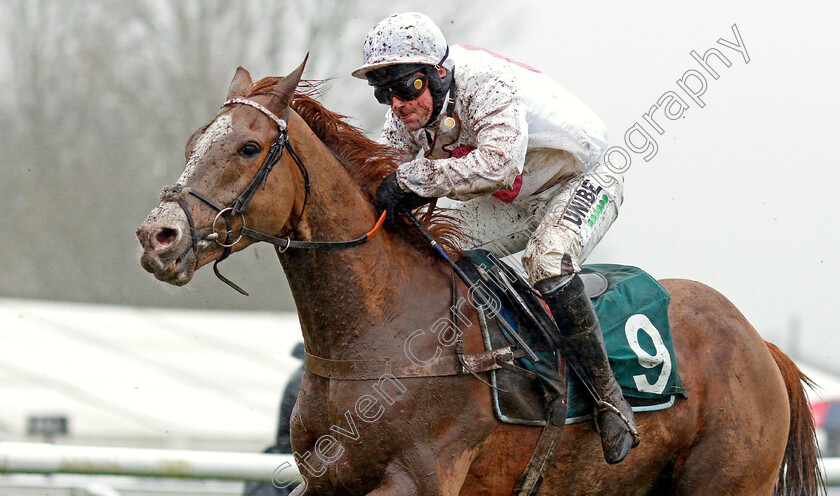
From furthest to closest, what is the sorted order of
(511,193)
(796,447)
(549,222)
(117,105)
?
(117,105) → (796,447) → (511,193) → (549,222)

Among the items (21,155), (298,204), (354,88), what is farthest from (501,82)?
(21,155)

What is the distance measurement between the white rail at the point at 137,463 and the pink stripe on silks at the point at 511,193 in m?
1.67

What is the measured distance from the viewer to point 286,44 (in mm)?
6230

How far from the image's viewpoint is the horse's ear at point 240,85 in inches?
99.3

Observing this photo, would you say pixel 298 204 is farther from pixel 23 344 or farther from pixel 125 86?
pixel 125 86

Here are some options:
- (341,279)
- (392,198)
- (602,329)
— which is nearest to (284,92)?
(392,198)

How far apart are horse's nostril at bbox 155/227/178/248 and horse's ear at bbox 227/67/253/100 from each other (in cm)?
53

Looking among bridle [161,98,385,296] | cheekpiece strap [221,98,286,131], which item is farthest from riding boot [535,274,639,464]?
cheekpiece strap [221,98,286,131]

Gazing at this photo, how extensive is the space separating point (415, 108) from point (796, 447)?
2.10 m

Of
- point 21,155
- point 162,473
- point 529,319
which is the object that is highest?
point 529,319

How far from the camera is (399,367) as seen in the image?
251 cm

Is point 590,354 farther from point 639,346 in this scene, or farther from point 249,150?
point 249,150

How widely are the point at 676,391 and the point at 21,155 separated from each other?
5083mm

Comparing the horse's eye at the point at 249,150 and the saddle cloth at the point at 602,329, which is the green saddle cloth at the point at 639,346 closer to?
the saddle cloth at the point at 602,329
